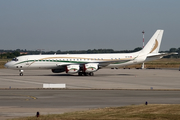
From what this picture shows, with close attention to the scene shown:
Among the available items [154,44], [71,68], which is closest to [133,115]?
[71,68]

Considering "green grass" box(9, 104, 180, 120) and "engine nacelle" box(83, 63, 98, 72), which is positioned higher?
"engine nacelle" box(83, 63, 98, 72)

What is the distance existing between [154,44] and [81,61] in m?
15.5

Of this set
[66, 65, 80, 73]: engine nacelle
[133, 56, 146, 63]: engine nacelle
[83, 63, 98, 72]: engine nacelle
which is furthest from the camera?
[133, 56, 146, 63]: engine nacelle

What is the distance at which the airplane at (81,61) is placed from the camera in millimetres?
59031

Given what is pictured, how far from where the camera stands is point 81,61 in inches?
2454

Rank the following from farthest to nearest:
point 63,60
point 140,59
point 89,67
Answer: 1. point 140,59
2. point 63,60
3. point 89,67

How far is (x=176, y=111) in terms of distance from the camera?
1842 centimetres

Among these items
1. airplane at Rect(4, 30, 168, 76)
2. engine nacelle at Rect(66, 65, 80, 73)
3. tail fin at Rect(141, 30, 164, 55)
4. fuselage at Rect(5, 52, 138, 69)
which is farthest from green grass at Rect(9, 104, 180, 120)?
tail fin at Rect(141, 30, 164, 55)

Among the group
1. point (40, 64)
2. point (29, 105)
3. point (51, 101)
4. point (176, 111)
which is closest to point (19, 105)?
point (29, 105)

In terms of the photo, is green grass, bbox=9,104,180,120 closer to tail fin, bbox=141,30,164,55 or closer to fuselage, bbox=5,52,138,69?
fuselage, bbox=5,52,138,69

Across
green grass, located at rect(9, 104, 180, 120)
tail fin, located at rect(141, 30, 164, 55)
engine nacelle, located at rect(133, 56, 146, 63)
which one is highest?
tail fin, located at rect(141, 30, 164, 55)

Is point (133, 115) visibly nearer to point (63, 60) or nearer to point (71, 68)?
point (71, 68)

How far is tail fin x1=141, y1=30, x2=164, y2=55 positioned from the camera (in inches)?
2591

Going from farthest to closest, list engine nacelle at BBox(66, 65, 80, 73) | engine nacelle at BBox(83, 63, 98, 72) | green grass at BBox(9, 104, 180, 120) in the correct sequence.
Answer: engine nacelle at BBox(83, 63, 98, 72)
engine nacelle at BBox(66, 65, 80, 73)
green grass at BBox(9, 104, 180, 120)
